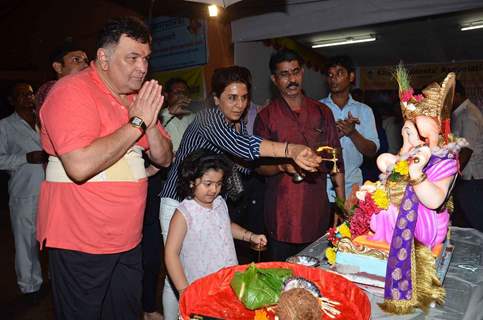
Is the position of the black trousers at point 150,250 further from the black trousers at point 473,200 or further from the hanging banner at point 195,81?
the black trousers at point 473,200

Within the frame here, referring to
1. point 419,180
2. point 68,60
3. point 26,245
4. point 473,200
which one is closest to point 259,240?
point 419,180

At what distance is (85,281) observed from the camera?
1.90 m

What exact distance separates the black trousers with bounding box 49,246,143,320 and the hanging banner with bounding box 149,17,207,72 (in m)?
4.64

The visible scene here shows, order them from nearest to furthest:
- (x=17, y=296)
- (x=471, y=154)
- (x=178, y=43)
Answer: (x=17, y=296) → (x=471, y=154) → (x=178, y=43)

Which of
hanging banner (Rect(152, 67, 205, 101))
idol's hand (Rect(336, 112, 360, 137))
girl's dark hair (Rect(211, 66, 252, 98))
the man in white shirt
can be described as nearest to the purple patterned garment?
girl's dark hair (Rect(211, 66, 252, 98))

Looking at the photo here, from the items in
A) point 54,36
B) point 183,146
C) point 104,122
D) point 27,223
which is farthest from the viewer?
point 54,36

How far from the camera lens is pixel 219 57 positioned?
20.3ft

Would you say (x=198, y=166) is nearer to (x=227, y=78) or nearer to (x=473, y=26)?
(x=227, y=78)

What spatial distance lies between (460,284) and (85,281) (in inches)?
65.8

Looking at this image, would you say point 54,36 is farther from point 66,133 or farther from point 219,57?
point 66,133

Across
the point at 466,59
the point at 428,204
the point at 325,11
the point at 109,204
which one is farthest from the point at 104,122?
the point at 466,59

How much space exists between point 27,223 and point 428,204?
3.72 meters

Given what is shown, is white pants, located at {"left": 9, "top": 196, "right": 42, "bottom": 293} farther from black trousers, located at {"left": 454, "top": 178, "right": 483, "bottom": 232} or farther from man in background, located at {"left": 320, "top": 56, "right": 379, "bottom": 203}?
black trousers, located at {"left": 454, "top": 178, "right": 483, "bottom": 232}

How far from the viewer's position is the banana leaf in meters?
1.49
